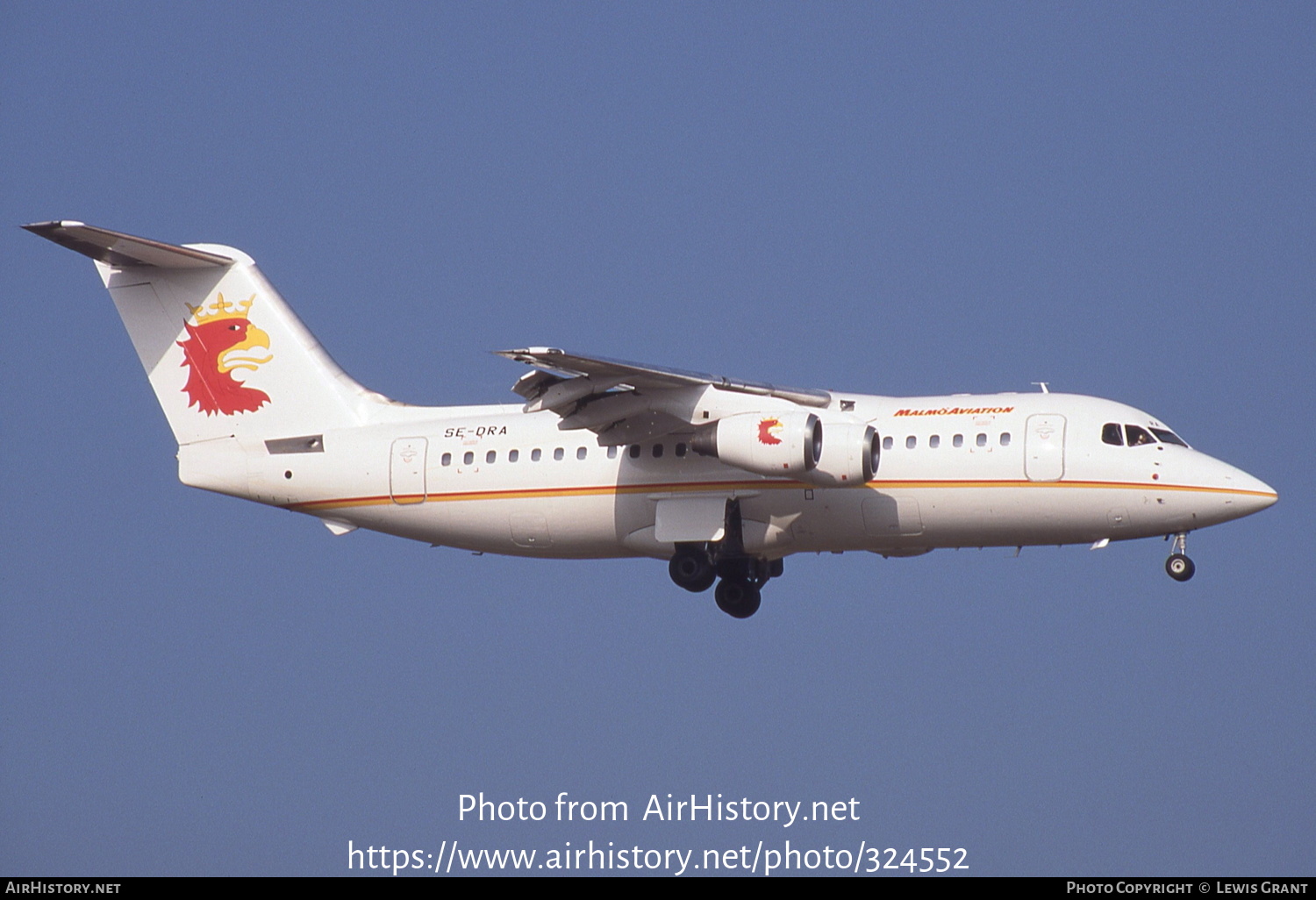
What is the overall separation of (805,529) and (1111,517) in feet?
9.87

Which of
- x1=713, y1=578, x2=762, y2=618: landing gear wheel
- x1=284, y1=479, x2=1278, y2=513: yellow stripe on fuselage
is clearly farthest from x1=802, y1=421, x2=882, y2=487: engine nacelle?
x1=713, y1=578, x2=762, y2=618: landing gear wheel

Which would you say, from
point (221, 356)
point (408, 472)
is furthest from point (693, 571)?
point (221, 356)

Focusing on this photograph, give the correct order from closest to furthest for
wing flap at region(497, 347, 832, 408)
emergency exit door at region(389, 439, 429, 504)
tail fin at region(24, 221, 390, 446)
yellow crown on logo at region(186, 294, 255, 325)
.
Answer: wing flap at region(497, 347, 832, 408) → emergency exit door at region(389, 439, 429, 504) → tail fin at region(24, 221, 390, 446) → yellow crown on logo at region(186, 294, 255, 325)

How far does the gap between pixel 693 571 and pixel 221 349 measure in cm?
617

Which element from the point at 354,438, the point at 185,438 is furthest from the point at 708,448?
the point at 185,438

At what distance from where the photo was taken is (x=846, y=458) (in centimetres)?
1769

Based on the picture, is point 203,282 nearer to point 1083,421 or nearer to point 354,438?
point 354,438

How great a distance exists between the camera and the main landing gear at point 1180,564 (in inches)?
706

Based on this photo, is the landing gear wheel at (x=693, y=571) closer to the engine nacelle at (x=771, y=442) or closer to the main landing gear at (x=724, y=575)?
the main landing gear at (x=724, y=575)

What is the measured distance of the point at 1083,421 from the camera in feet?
59.3

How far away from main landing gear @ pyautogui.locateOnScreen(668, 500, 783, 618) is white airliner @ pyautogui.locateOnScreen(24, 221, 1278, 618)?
1.2 inches

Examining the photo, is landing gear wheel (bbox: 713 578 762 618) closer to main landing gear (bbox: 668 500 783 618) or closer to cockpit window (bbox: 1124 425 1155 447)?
main landing gear (bbox: 668 500 783 618)

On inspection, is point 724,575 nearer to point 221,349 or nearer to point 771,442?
point 771,442

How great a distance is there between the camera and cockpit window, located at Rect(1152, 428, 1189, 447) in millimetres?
18141
